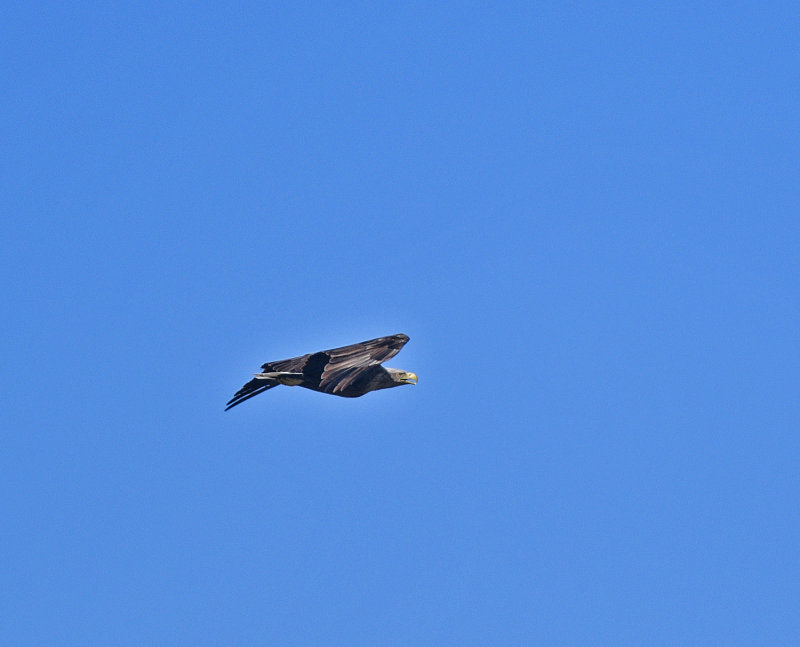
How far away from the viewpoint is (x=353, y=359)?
59312 mm

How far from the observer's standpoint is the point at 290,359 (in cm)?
6188

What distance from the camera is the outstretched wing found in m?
57.7

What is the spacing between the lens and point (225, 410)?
2466 inches

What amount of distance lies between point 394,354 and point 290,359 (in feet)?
15.2

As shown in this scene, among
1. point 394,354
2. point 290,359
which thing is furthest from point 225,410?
point 394,354

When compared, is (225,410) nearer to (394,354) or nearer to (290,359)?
(290,359)

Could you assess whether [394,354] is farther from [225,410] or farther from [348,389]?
[225,410]

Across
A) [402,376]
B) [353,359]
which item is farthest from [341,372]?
[402,376]

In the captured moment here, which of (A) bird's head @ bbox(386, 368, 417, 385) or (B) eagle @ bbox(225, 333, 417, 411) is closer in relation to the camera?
(B) eagle @ bbox(225, 333, 417, 411)

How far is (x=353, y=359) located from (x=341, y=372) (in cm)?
127

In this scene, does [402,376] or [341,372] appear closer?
[341,372]

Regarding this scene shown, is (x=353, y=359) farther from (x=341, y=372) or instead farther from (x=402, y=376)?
(x=402, y=376)

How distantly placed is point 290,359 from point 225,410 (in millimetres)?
3339

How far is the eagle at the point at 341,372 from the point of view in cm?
5827
